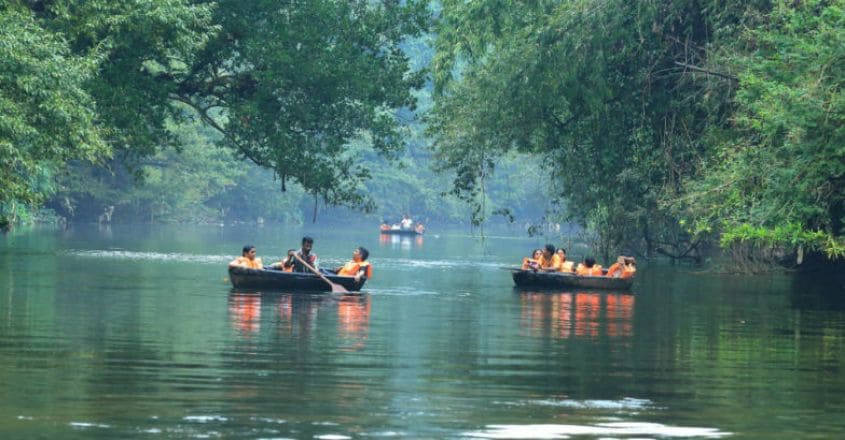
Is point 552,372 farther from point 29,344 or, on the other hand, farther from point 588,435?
point 29,344

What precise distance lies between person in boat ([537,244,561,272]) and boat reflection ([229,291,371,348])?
6931 millimetres

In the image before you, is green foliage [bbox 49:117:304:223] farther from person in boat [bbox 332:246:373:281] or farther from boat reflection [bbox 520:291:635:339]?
boat reflection [bbox 520:291:635:339]

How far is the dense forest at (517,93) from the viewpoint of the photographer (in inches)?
1123

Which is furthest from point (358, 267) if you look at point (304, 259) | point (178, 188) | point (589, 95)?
point (178, 188)

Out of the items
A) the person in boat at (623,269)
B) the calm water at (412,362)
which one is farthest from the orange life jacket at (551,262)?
the calm water at (412,362)

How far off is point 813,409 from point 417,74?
95.6ft

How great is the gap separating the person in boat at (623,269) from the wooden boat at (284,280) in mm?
6779

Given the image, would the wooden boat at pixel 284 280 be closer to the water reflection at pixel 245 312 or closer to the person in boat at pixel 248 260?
the person in boat at pixel 248 260

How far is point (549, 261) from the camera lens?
40219 mm

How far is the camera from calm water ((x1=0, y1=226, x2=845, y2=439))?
558 inches

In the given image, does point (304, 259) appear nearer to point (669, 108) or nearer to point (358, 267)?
point (358, 267)

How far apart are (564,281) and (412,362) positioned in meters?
18.9

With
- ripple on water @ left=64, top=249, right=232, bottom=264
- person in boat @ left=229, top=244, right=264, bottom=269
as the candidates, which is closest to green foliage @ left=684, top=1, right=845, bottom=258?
person in boat @ left=229, top=244, right=264, bottom=269

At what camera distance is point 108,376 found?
17.0 meters
